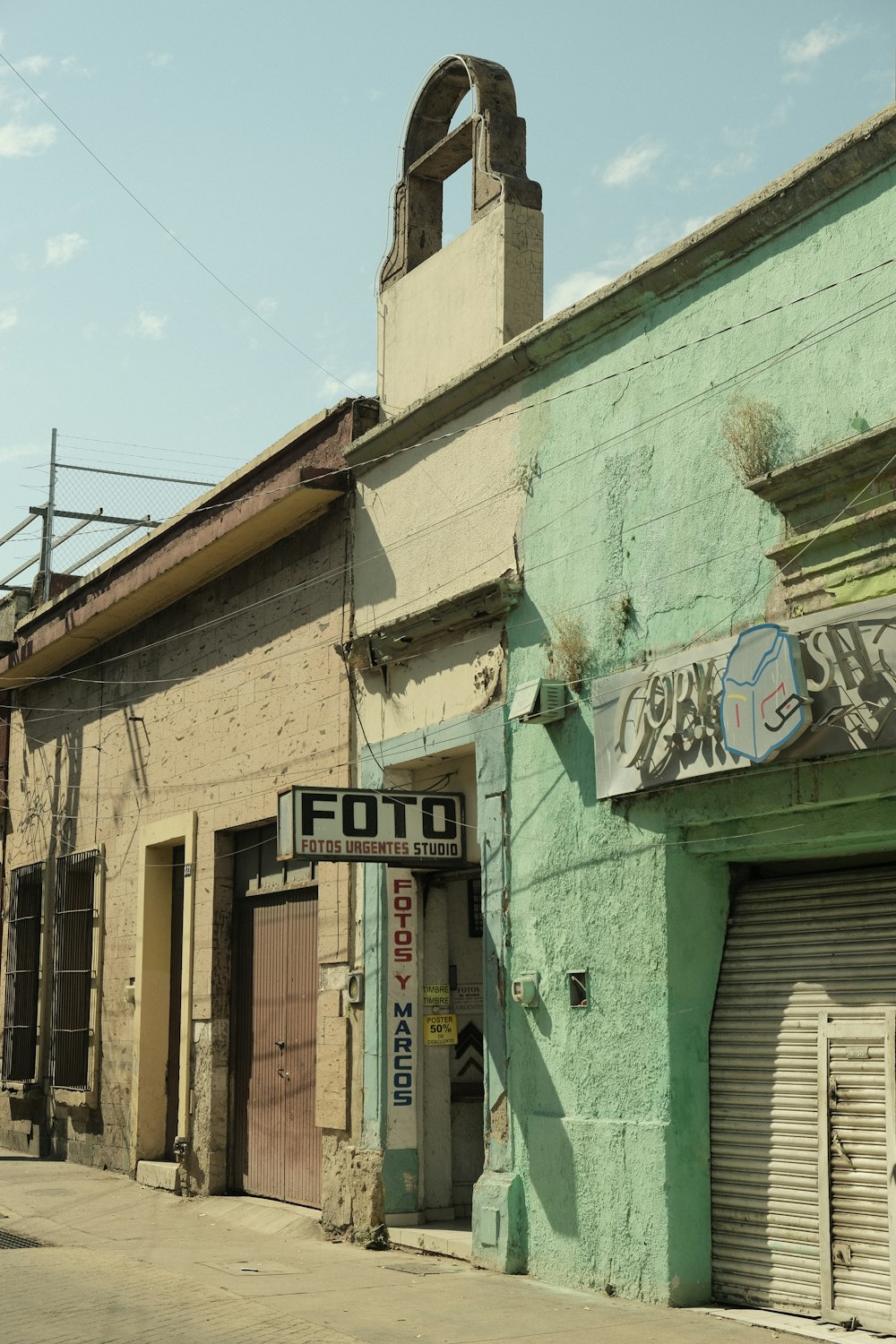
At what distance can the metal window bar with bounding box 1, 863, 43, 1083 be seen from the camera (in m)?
18.4

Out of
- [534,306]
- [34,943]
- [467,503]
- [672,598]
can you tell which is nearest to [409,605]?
[467,503]

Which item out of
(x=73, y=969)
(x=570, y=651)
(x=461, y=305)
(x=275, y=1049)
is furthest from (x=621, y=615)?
(x=73, y=969)

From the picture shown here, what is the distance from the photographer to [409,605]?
11.2 metres

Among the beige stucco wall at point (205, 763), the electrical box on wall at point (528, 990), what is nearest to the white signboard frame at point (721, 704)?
the electrical box on wall at point (528, 990)

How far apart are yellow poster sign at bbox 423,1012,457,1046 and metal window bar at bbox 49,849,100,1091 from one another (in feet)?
22.2

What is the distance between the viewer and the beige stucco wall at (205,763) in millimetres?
12227

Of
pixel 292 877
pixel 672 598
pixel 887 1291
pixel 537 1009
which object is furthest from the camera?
pixel 292 877

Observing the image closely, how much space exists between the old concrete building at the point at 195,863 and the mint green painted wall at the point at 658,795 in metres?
2.63

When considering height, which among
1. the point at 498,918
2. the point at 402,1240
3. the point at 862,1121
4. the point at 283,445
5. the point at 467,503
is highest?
the point at 283,445

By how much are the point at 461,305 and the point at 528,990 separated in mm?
5059

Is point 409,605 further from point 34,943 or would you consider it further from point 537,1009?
point 34,943

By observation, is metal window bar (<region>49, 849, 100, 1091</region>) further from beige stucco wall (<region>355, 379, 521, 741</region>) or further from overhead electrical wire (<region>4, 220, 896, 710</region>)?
overhead electrical wire (<region>4, 220, 896, 710</region>)

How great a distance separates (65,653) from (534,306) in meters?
9.16

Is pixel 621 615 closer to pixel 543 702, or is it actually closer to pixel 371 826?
pixel 543 702
